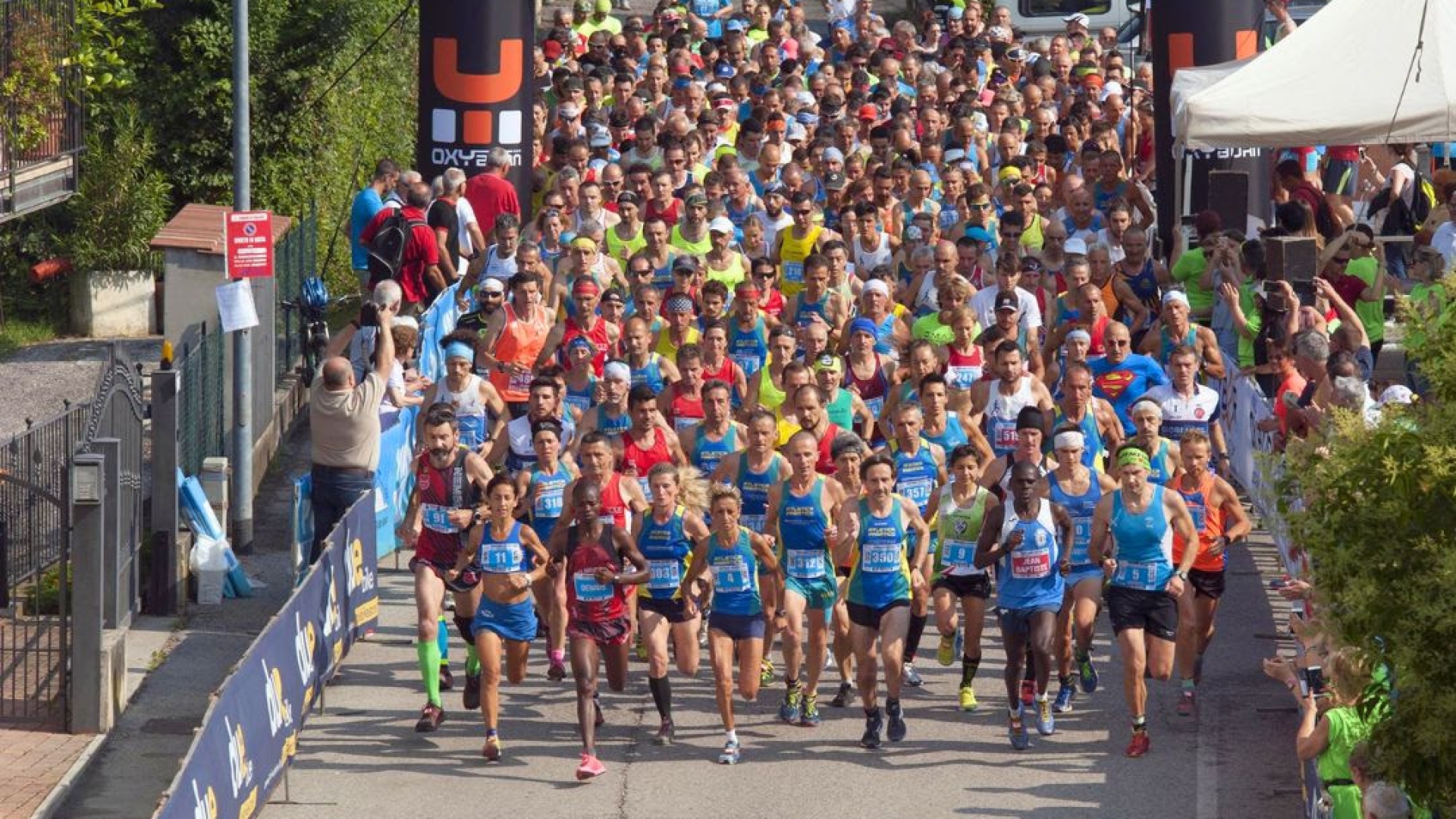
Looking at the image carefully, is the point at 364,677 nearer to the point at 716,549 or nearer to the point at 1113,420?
the point at 716,549

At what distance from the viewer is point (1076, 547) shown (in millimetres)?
14305

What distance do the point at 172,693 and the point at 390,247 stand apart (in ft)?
20.5

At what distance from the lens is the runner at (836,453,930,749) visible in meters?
14.0

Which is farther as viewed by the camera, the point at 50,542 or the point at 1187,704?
the point at 50,542

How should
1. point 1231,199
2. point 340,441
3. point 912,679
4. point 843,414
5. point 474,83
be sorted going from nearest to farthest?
1. point 912,679
2. point 340,441
3. point 843,414
4. point 1231,199
5. point 474,83

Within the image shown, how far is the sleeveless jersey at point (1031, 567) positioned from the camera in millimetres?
13898

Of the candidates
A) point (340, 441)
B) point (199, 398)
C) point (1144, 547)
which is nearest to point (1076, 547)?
point (1144, 547)

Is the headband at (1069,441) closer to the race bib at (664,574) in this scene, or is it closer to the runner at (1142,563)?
the runner at (1142,563)

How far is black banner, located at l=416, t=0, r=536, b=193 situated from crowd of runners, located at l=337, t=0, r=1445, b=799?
0.66 meters

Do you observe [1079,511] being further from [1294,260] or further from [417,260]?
[417,260]

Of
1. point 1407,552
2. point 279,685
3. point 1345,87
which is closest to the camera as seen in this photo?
point 1407,552

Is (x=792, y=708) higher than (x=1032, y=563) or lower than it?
lower

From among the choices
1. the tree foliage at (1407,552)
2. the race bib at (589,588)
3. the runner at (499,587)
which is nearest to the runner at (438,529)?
the runner at (499,587)

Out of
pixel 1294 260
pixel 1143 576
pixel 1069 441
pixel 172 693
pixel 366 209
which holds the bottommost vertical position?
pixel 172 693
